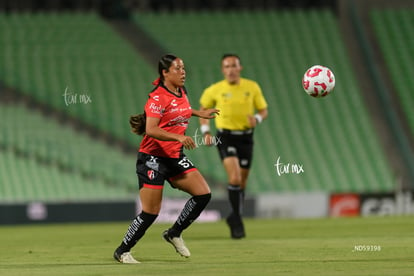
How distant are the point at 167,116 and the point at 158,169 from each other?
0.56 metres

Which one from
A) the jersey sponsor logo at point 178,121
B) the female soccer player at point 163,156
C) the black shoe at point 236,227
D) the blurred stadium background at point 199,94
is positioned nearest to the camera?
the female soccer player at point 163,156

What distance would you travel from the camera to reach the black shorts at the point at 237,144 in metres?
13.8

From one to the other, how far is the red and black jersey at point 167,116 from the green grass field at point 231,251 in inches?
46.1

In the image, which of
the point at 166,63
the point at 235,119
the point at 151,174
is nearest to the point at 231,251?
the point at 151,174

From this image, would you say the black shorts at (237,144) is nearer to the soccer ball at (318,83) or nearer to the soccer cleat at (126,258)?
the soccer ball at (318,83)

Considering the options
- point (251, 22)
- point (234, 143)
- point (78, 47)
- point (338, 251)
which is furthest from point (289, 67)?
point (338, 251)

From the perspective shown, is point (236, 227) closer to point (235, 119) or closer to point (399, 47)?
point (235, 119)

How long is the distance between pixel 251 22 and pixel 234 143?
13537 mm

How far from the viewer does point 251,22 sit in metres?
26.9

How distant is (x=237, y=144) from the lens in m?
13.8

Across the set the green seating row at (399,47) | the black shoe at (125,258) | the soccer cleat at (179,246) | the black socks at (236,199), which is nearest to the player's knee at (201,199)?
the soccer cleat at (179,246)

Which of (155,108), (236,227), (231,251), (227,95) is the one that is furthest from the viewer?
(227,95)

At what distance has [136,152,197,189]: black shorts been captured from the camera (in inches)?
395

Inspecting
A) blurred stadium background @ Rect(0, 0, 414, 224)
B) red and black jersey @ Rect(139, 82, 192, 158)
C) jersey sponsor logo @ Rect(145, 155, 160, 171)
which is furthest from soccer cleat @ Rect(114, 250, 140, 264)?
blurred stadium background @ Rect(0, 0, 414, 224)
